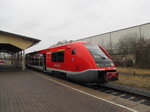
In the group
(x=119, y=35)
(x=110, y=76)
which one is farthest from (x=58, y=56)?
(x=119, y=35)

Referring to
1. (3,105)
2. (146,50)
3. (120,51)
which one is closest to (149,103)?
(3,105)

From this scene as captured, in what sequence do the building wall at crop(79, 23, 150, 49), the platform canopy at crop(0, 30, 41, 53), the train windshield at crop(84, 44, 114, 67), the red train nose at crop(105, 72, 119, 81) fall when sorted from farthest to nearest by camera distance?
the building wall at crop(79, 23, 150, 49)
the platform canopy at crop(0, 30, 41, 53)
the train windshield at crop(84, 44, 114, 67)
the red train nose at crop(105, 72, 119, 81)

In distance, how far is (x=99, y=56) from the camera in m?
8.54

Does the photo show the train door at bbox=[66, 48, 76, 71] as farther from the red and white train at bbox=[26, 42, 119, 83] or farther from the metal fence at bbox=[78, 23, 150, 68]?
the metal fence at bbox=[78, 23, 150, 68]

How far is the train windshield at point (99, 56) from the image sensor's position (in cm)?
815

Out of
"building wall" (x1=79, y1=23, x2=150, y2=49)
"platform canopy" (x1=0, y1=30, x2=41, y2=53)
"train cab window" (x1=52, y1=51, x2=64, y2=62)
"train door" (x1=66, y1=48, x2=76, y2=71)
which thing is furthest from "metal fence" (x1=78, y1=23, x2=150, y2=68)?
"train door" (x1=66, y1=48, x2=76, y2=71)

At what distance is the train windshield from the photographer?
26.7 ft

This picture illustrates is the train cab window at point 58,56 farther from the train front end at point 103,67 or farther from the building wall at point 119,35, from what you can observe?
the building wall at point 119,35

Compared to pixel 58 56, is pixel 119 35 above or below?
above

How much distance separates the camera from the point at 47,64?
1373 centimetres

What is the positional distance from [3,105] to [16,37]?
1597cm

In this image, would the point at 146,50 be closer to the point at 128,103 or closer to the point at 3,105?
the point at 128,103

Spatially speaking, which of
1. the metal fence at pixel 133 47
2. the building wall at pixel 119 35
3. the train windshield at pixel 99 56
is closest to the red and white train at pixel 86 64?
the train windshield at pixel 99 56

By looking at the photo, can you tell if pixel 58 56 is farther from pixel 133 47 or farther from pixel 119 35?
pixel 119 35
